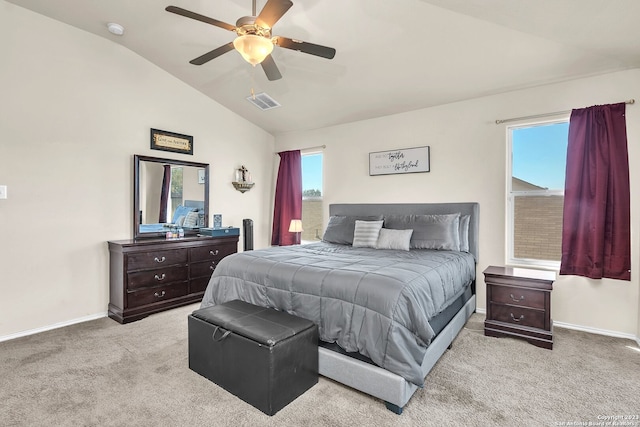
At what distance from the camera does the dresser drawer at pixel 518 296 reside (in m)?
2.79

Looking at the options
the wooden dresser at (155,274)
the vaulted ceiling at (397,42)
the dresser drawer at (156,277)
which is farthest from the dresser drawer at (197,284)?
the vaulted ceiling at (397,42)

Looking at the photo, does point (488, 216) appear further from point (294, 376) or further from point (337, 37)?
point (294, 376)

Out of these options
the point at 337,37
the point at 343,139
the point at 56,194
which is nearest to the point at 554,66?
the point at 337,37

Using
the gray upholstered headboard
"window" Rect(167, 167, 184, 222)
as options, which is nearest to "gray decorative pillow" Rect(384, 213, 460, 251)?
the gray upholstered headboard

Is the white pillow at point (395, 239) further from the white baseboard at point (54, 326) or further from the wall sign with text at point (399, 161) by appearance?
the white baseboard at point (54, 326)

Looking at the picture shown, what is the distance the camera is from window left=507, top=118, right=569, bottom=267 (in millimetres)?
3361

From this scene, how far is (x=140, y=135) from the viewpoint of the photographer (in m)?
3.89

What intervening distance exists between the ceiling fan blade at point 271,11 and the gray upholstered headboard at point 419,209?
2.75 meters

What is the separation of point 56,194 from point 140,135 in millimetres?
1094

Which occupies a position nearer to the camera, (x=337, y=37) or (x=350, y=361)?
(x=350, y=361)

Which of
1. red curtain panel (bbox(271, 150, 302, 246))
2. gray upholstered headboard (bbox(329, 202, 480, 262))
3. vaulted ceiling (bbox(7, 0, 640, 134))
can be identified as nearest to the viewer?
vaulted ceiling (bbox(7, 0, 640, 134))

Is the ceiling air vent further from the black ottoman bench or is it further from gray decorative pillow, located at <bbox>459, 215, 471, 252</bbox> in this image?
the black ottoman bench

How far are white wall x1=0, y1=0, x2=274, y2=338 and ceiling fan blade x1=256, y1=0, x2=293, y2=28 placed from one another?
96.3 inches

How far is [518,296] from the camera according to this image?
2.88 meters
